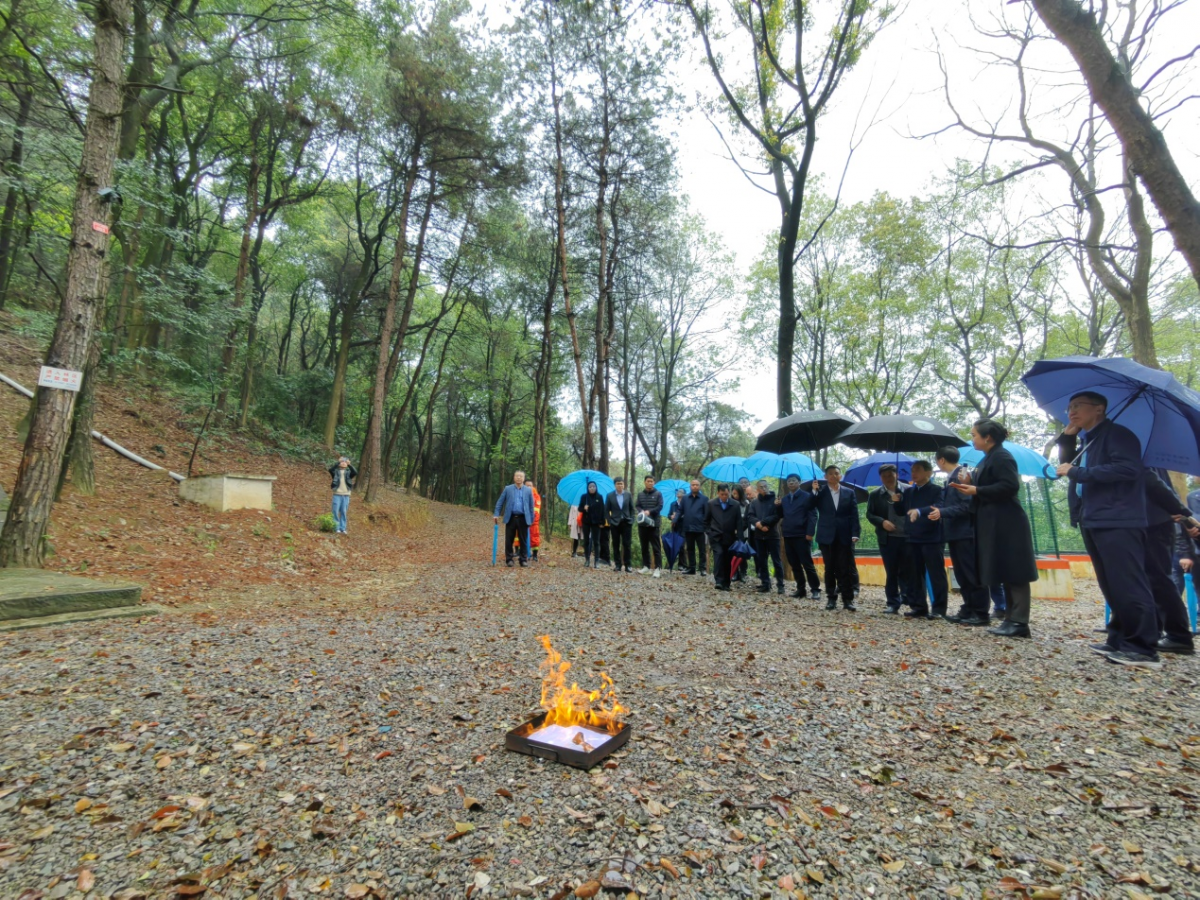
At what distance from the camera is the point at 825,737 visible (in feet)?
10.3

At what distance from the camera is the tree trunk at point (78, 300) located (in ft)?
19.0

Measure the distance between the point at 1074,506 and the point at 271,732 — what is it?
22.0 ft

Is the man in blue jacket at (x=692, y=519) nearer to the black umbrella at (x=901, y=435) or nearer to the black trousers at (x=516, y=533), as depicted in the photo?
the black trousers at (x=516, y=533)

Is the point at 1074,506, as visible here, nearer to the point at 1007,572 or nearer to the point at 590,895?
the point at 1007,572

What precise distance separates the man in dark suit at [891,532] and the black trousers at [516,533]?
260 inches

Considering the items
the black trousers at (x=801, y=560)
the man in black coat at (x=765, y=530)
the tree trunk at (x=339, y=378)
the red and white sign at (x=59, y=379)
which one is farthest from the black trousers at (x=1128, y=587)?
the tree trunk at (x=339, y=378)

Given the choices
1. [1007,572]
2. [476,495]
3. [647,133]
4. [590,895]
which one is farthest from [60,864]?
[476,495]

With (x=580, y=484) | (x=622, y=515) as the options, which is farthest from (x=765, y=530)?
(x=580, y=484)

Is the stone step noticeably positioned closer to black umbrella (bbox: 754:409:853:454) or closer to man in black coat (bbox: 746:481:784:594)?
man in black coat (bbox: 746:481:784:594)

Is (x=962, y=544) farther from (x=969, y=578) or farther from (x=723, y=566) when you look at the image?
(x=723, y=566)

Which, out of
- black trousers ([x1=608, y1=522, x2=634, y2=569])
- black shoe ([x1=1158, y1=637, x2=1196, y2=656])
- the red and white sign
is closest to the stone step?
A: the red and white sign

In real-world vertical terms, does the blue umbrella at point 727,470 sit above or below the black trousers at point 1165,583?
above

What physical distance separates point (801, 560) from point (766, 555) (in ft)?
3.52

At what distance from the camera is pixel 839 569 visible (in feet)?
25.3
